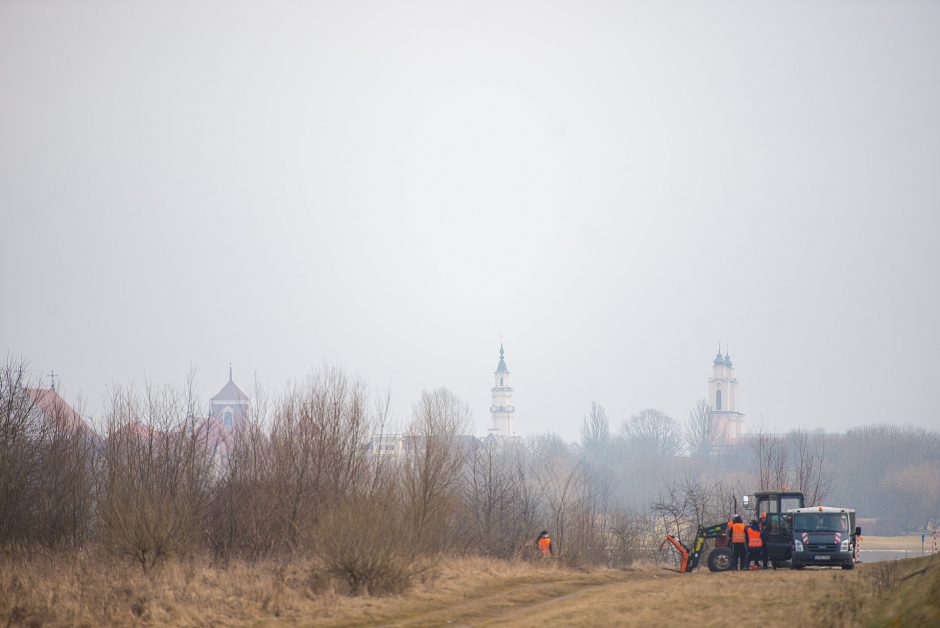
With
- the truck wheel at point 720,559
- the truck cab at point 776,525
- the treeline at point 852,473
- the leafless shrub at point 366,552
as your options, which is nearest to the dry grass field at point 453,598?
the leafless shrub at point 366,552

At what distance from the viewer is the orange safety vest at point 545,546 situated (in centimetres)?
3888

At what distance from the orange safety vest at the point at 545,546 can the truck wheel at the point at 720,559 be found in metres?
6.01

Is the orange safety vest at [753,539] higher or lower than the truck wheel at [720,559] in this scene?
higher

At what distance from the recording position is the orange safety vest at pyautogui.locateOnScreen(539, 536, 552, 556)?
38.9 m

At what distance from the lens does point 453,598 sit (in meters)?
27.3

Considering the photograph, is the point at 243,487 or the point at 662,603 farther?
the point at 243,487

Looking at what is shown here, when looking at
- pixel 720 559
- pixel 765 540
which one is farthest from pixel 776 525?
pixel 720 559

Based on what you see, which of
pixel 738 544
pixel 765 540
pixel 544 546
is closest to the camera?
pixel 738 544

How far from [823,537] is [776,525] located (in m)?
2.06

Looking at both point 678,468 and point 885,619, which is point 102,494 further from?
point 678,468

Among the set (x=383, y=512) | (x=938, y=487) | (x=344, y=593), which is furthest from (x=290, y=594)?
(x=938, y=487)

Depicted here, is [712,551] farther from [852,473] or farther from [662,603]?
[852,473]

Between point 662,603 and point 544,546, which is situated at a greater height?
point 662,603

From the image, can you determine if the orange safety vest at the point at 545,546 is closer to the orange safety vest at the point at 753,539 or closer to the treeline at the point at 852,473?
the orange safety vest at the point at 753,539
